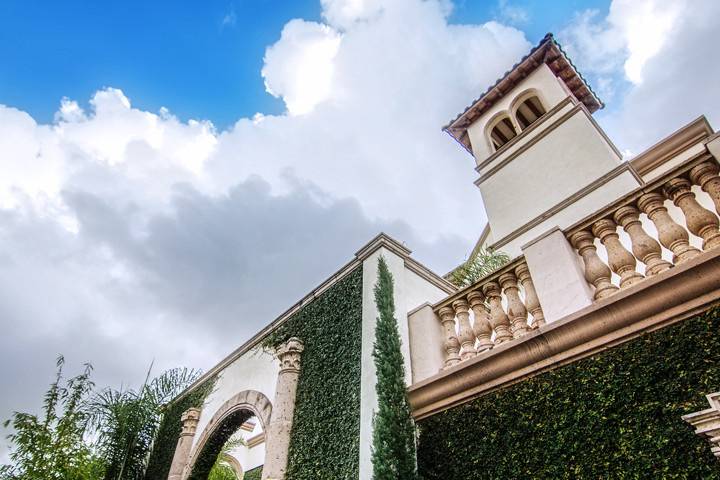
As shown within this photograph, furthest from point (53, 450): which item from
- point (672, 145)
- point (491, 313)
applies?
point (672, 145)

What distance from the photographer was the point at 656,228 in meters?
3.08

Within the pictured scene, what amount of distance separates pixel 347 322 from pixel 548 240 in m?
2.83

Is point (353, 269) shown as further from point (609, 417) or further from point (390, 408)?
point (609, 417)

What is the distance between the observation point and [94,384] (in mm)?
10781

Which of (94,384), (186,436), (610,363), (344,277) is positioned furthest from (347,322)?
(94,384)

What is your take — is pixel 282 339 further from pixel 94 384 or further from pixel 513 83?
pixel 513 83

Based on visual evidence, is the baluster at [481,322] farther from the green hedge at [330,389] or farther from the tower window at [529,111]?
the tower window at [529,111]

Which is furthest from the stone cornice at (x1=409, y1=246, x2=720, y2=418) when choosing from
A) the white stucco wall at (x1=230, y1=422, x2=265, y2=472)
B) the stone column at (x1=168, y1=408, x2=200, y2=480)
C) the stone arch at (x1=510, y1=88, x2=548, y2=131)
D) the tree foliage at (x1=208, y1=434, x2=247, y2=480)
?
the white stucco wall at (x1=230, y1=422, x2=265, y2=472)

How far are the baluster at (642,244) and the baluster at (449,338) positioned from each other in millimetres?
1889

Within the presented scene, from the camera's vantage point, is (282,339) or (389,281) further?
(282,339)

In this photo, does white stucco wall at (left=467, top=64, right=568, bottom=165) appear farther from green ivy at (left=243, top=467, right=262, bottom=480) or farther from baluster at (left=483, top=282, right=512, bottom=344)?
green ivy at (left=243, top=467, right=262, bottom=480)

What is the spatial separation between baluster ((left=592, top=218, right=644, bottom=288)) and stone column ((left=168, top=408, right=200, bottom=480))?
25.3 feet

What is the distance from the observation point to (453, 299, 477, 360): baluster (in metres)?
4.10

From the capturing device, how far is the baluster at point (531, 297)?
12.1 ft
